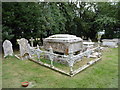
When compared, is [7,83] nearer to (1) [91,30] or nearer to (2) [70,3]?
(2) [70,3]

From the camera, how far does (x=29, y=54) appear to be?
210 inches

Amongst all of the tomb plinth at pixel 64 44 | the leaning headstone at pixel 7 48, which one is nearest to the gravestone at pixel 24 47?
the leaning headstone at pixel 7 48

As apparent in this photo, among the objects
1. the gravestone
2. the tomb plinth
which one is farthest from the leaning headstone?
the tomb plinth

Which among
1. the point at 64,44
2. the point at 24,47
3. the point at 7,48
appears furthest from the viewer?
the point at 7,48

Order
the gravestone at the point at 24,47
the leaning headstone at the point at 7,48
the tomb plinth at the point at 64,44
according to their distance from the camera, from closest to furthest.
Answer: the tomb plinth at the point at 64,44 → the gravestone at the point at 24,47 → the leaning headstone at the point at 7,48

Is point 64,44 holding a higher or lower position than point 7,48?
higher

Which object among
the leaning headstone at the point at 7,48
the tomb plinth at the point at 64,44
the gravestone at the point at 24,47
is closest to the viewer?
the tomb plinth at the point at 64,44

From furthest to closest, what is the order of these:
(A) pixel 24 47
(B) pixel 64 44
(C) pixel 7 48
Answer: (C) pixel 7 48 → (A) pixel 24 47 → (B) pixel 64 44

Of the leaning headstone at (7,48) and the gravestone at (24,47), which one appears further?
the leaning headstone at (7,48)

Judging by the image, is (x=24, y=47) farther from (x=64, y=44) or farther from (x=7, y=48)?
(x=64, y=44)

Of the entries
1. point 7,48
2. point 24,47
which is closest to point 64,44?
point 24,47

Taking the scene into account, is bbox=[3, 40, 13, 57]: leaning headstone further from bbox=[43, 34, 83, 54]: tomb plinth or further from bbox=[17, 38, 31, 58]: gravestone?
bbox=[43, 34, 83, 54]: tomb plinth

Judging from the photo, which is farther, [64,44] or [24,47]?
[24,47]

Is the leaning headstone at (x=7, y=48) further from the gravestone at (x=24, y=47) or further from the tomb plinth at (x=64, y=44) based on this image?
the tomb plinth at (x=64, y=44)
